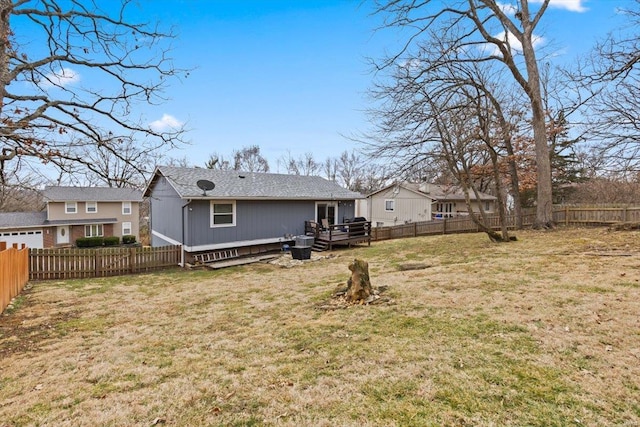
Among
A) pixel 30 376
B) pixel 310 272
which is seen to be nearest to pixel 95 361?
pixel 30 376

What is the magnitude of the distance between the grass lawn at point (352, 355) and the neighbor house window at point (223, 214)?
5779 millimetres

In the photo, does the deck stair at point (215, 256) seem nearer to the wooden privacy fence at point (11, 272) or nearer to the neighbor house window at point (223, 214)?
the neighbor house window at point (223, 214)

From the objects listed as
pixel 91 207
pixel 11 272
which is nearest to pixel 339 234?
pixel 11 272

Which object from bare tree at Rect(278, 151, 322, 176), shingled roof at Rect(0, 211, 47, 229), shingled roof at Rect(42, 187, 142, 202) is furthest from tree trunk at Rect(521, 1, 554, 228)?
bare tree at Rect(278, 151, 322, 176)

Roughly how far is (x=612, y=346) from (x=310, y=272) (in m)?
7.29

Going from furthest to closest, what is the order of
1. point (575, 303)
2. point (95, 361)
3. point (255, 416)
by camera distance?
point (575, 303) < point (95, 361) < point (255, 416)

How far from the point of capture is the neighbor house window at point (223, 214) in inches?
510

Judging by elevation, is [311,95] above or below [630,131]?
above

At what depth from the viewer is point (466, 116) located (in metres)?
11.0

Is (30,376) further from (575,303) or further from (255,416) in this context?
(575,303)

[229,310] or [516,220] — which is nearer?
[229,310]

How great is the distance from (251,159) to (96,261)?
1393 inches

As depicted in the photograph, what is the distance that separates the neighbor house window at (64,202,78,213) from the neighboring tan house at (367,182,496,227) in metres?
25.2

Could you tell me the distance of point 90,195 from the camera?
28.0 metres
